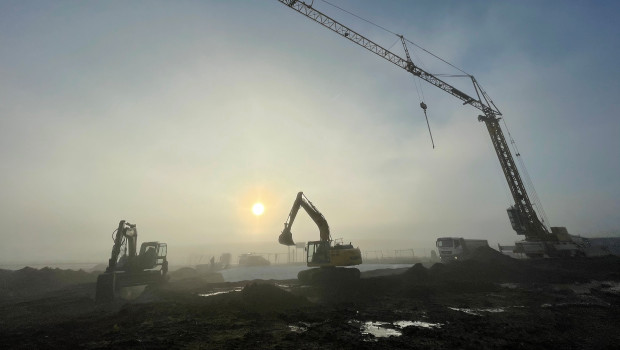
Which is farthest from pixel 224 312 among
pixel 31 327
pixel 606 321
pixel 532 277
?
pixel 532 277

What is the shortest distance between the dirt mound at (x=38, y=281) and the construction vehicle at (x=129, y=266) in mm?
10660

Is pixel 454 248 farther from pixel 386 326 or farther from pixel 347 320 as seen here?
pixel 347 320

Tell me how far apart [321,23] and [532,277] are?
95.1 ft

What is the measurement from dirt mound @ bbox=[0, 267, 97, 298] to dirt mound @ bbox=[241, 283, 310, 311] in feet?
69.7

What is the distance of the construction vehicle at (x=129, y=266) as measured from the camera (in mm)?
15039

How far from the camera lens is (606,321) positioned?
881cm

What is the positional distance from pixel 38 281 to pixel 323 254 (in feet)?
93.1

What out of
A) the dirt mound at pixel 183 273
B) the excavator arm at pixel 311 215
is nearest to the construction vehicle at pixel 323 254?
the excavator arm at pixel 311 215

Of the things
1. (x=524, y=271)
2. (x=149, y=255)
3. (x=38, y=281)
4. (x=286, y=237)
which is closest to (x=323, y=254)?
(x=286, y=237)

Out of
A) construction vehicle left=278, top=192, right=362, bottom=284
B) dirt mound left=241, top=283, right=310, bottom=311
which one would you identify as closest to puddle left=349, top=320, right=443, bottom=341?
dirt mound left=241, top=283, right=310, bottom=311

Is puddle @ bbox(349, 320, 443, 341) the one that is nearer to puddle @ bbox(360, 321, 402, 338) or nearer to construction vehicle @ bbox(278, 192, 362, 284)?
puddle @ bbox(360, 321, 402, 338)

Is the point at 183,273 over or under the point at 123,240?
under

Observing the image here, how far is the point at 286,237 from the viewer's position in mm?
19641

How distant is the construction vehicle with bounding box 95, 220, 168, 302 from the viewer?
15.0 m
